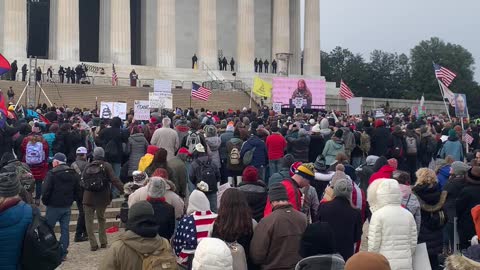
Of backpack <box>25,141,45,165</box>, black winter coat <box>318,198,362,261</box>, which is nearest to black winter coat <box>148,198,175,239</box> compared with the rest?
black winter coat <box>318,198,362,261</box>

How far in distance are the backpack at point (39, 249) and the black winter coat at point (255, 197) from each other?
3835 millimetres

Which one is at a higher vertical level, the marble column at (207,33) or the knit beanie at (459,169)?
the marble column at (207,33)

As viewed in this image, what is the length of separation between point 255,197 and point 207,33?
51732 millimetres

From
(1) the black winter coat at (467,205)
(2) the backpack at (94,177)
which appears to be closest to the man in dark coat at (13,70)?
(2) the backpack at (94,177)

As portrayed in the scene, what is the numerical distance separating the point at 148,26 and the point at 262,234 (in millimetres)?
59149

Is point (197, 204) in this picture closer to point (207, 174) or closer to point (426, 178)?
point (426, 178)

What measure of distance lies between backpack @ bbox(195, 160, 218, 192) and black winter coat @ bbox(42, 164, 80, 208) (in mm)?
2413

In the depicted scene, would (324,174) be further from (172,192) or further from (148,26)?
(148,26)

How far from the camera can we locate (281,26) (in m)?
66.5

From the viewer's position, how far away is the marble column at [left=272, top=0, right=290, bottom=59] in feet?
218

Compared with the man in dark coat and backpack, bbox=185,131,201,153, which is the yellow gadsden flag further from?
backpack, bbox=185,131,201,153

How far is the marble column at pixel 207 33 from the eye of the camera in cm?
6091

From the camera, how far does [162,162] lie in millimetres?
12688

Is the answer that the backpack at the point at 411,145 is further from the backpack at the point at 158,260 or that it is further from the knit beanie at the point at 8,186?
the knit beanie at the point at 8,186
